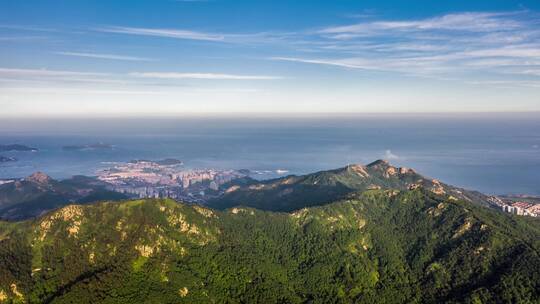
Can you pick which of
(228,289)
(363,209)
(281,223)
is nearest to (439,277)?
(363,209)

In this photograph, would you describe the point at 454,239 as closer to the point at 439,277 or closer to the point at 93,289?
the point at 439,277

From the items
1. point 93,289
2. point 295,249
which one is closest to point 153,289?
point 93,289

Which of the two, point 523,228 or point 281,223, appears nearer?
point 281,223

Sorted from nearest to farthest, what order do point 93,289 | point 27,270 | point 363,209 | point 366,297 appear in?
1. point 93,289
2. point 27,270
3. point 366,297
4. point 363,209

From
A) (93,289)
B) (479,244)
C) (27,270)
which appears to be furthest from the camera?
(479,244)

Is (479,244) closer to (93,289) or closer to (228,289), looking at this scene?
(228,289)

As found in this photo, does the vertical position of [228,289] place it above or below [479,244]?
below
